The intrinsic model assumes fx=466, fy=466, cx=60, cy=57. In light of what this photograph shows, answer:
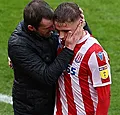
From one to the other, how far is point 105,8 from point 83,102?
7549mm

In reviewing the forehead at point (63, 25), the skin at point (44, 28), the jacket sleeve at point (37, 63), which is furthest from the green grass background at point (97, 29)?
the forehead at point (63, 25)

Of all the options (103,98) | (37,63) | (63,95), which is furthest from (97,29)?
(103,98)

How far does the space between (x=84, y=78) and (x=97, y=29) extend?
617 centimetres

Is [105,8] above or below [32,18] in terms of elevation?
below

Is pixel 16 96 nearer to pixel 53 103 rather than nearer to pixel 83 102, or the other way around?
pixel 53 103

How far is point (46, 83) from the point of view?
3764 millimetres

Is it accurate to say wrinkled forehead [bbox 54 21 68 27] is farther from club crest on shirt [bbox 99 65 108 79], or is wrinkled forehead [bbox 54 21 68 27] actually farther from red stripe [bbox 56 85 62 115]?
red stripe [bbox 56 85 62 115]

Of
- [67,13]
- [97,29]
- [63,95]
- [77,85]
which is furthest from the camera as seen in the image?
[97,29]

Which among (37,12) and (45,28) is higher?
(37,12)

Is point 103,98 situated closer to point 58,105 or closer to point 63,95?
point 63,95

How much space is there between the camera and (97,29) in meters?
9.78

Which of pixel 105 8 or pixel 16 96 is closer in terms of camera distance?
pixel 16 96

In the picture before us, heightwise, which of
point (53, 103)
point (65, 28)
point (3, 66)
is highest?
point (65, 28)

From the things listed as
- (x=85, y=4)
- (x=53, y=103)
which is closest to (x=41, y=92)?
(x=53, y=103)
